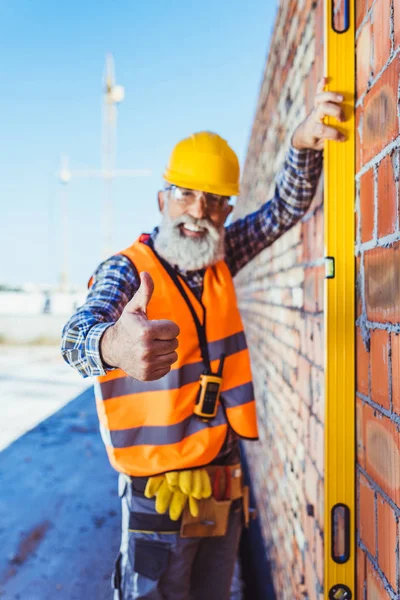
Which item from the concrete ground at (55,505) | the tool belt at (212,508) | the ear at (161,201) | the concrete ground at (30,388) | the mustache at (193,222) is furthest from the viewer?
the concrete ground at (30,388)

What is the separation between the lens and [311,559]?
182 cm

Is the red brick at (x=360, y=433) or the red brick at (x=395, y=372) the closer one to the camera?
the red brick at (x=395, y=372)

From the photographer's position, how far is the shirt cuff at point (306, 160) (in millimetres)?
1835

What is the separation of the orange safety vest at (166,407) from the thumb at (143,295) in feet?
2.03

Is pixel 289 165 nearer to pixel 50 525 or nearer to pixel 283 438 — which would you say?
pixel 283 438

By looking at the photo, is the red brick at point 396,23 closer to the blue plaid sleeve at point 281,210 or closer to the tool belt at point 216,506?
A: the blue plaid sleeve at point 281,210

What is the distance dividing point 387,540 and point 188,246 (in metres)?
1.26

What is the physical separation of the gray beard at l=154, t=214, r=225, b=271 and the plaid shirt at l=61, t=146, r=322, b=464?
0.26 ft

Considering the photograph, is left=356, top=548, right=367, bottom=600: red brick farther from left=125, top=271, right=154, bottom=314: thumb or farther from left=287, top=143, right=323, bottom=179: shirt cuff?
left=287, top=143, right=323, bottom=179: shirt cuff

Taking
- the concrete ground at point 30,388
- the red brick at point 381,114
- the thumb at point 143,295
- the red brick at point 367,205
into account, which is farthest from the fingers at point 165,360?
the concrete ground at point 30,388

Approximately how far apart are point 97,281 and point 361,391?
1.01 m

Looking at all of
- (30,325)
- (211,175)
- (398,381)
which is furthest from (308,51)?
(30,325)

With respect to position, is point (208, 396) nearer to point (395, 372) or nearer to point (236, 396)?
point (236, 396)

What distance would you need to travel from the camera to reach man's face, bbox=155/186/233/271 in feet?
6.44
